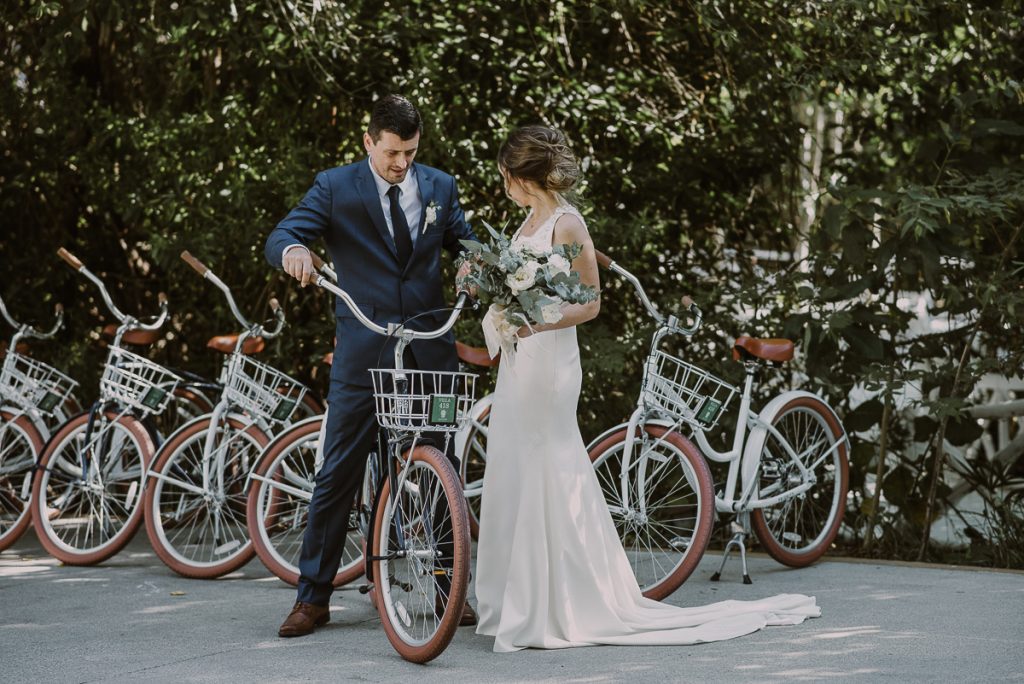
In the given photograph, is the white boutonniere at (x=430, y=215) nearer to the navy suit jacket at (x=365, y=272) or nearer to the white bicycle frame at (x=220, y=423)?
the navy suit jacket at (x=365, y=272)

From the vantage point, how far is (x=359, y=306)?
15.7ft

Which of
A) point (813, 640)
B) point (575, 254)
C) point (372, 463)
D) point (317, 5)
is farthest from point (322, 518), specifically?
point (317, 5)

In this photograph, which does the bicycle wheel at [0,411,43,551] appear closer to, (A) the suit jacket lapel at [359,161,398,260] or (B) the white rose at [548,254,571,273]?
(A) the suit jacket lapel at [359,161,398,260]

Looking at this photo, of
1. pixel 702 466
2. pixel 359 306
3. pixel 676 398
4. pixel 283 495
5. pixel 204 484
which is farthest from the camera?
pixel 204 484

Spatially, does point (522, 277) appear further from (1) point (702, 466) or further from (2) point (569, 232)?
(1) point (702, 466)

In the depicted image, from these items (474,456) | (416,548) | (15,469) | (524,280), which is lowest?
(416,548)

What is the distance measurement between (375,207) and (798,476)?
2440 millimetres

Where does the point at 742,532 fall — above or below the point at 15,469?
below

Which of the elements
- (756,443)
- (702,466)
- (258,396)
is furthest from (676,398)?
(258,396)

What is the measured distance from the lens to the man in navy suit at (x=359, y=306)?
187 inches

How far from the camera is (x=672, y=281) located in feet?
23.9

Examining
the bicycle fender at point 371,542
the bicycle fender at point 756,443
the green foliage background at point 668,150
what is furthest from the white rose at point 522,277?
the green foliage background at point 668,150

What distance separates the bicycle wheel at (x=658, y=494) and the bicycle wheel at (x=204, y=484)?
67.8 inches

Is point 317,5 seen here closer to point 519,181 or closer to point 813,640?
point 519,181
